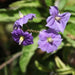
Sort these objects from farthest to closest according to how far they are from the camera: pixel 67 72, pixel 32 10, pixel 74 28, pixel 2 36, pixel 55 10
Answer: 1. pixel 2 36
2. pixel 67 72
3. pixel 32 10
4. pixel 74 28
5. pixel 55 10

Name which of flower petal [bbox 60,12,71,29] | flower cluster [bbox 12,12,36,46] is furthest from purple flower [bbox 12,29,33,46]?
flower petal [bbox 60,12,71,29]

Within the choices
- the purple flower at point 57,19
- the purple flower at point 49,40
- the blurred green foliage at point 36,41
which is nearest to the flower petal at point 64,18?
the purple flower at point 57,19

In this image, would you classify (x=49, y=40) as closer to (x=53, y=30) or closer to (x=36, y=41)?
(x=53, y=30)

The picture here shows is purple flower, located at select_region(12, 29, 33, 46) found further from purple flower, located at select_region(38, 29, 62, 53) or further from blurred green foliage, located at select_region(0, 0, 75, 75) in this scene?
blurred green foliage, located at select_region(0, 0, 75, 75)

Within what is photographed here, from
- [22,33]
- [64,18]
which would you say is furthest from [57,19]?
[22,33]

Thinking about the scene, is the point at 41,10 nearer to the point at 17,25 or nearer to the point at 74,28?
the point at 74,28

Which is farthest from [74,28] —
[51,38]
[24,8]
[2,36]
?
[2,36]

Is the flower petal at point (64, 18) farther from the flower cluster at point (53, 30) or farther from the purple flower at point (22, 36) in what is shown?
the purple flower at point (22, 36)
